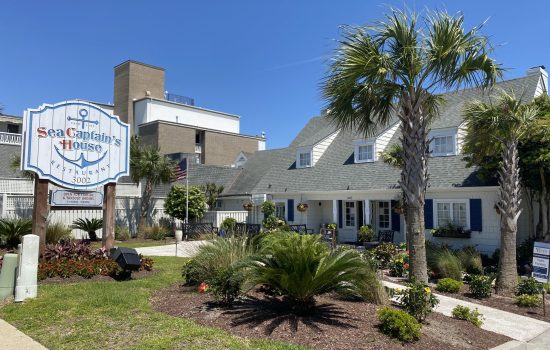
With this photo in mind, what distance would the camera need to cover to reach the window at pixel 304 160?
24602mm

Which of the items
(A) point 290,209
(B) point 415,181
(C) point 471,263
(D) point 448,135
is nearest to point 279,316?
(B) point 415,181

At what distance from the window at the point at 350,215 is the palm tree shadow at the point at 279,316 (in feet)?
50.2

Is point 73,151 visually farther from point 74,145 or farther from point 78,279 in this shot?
point 78,279

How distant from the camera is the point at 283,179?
2519cm

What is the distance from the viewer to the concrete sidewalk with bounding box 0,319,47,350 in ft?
17.6

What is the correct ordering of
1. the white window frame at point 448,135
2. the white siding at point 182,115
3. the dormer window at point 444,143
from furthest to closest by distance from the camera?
the white siding at point 182,115 < the dormer window at point 444,143 < the white window frame at point 448,135

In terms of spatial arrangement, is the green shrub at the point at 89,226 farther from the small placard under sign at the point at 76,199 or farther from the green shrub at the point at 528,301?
the green shrub at the point at 528,301

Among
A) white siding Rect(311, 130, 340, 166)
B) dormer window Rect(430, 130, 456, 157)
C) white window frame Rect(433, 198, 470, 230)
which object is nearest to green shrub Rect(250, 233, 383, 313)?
white window frame Rect(433, 198, 470, 230)

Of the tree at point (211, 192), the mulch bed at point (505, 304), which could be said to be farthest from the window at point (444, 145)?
the tree at point (211, 192)

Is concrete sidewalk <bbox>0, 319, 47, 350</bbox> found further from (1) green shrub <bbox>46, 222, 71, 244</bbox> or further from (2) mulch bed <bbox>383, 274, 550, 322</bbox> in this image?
(1) green shrub <bbox>46, 222, 71, 244</bbox>

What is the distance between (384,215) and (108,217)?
1359 cm

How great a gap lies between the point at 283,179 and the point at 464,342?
19.2 m

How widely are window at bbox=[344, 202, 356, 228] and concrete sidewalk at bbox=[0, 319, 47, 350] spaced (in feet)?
57.9

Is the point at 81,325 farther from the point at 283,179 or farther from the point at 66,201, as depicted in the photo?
the point at 283,179
